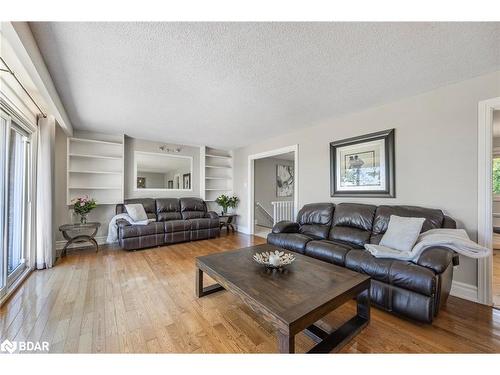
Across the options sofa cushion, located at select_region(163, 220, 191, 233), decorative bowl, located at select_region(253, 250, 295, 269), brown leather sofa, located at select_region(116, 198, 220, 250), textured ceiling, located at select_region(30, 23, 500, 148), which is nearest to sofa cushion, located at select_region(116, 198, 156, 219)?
brown leather sofa, located at select_region(116, 198, 220, 250)

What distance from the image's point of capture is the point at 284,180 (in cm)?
675

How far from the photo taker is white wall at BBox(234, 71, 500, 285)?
2.17m

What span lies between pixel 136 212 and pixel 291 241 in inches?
125

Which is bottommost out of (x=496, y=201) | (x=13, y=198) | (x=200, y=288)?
(x=200, y=288)

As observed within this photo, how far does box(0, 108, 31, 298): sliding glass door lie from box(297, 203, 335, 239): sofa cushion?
361 cm

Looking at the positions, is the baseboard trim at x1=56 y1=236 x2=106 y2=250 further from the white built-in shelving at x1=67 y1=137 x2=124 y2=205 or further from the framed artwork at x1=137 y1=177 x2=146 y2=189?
the framed artwork at x1=137 y1=177 x2=146 y2=189

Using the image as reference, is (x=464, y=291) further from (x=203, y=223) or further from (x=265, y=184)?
(x=265, y=184)

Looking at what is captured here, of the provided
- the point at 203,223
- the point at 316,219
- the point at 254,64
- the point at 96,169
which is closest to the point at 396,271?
the point at 316,219

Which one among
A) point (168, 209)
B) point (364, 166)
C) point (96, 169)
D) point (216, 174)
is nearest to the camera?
point (364, 166)

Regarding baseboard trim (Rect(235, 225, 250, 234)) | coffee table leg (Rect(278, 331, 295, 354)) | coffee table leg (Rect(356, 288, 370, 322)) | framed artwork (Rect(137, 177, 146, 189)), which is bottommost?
baseboard trim (Rect(235, 225, 250, 234))

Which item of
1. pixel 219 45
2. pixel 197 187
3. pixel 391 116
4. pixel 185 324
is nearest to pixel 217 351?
pixel 185 324

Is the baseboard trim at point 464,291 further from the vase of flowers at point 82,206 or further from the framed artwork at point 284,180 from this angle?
the vase of flowers at point 82,206

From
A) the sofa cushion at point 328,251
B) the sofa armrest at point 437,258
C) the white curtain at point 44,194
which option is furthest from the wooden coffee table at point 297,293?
the white curtain at point 44,194
